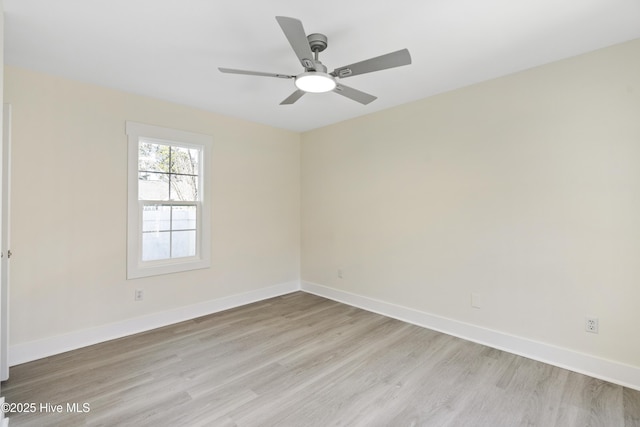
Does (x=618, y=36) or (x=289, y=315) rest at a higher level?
(x=618, y=36)

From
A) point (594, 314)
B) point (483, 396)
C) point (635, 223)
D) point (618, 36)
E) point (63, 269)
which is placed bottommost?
point (483, 396)

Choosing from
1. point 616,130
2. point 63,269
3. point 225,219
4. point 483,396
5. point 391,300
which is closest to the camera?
point 483,396

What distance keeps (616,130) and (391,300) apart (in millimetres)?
2609

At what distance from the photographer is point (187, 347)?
114 inches

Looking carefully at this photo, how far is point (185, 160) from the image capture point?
3719 millimetres

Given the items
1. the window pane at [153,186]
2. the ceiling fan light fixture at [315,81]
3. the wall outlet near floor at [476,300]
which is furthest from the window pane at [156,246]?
the wall outlet near floor at [476,300]

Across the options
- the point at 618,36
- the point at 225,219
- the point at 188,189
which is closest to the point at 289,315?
the point at 225,219

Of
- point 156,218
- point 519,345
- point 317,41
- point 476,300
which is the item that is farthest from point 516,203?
point 156,218

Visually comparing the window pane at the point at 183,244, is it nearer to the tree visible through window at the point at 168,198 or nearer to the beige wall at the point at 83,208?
the tree visible through window at the point at 168,198

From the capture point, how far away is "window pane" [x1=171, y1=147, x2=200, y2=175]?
3.63 meters

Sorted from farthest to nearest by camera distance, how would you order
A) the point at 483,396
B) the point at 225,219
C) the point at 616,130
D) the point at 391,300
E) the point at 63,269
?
the point at 225,219 < the point at 391,300 < the point at 63,269 < the point at 616,130 < the point at 483,396

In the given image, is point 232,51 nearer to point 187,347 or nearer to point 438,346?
point 187,347

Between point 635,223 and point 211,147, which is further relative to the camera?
point 211,147

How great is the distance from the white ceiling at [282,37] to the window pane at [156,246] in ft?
5.19
